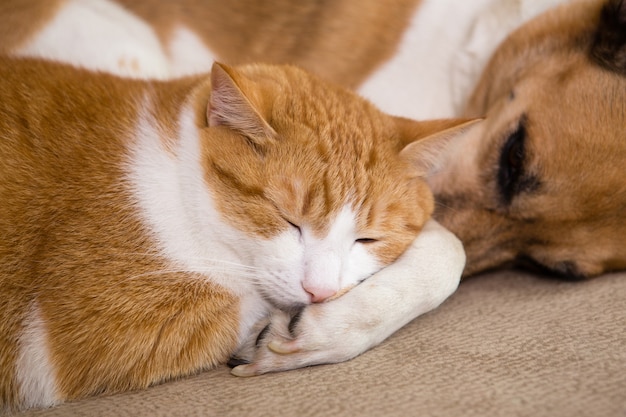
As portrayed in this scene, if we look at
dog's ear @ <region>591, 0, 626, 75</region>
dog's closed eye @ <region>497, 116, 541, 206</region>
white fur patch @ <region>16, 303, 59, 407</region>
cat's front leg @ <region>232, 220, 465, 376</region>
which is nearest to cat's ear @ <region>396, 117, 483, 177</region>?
cat's front leg @ <region>232, 220, 465, 376</region>

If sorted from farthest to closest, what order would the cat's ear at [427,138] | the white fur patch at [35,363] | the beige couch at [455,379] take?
1. the cat's ear at [427,138]
2. the white fur patch at [35,363]
3. the beige couch at [455,379]

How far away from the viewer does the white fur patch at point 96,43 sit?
158cm

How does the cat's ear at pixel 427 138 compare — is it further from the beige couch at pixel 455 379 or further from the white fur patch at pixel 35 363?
the white fur patch at pixel 35 363

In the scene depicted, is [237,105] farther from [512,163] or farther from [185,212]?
[512,163]

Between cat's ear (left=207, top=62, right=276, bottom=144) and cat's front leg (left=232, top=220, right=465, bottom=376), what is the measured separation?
326mm

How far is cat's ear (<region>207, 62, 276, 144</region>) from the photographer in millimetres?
979

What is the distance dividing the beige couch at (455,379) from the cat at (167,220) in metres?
0.09

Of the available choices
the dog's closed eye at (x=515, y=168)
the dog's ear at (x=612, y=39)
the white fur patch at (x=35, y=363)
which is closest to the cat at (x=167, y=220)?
the white fur patch at (x=35, y=363)

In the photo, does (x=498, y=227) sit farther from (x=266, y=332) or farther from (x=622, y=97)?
(x=266, y=332)

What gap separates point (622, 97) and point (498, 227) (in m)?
0.41

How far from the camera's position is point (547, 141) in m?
1.40

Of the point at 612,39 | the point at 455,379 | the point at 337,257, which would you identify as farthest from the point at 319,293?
the point at 612,39

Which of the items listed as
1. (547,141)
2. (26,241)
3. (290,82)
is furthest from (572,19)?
(26,241)

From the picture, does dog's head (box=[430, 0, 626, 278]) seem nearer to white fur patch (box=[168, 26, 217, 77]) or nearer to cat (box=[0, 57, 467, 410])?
cat (box=[0, 57, 467, 410])
